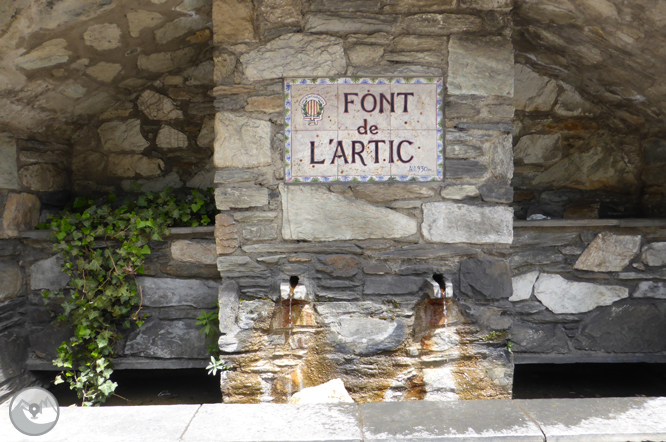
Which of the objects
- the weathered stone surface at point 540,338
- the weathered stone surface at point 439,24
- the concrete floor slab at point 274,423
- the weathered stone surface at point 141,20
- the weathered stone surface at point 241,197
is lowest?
the weathered stone surface at point 540,338

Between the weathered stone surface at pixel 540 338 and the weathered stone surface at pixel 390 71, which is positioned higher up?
the weathered stone surface at pixel 390 71

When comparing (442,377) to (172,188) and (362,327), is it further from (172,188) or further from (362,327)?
(172,188)

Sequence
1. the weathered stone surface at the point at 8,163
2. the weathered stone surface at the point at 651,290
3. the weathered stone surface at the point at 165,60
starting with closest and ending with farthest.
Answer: the weathered stone surface at the point at 8,163
the weathered stone surface at the point at 651,290
the weathered stone surface at the point at 165,60

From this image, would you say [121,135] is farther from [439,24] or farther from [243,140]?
[439,24]

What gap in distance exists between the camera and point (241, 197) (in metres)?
2.19

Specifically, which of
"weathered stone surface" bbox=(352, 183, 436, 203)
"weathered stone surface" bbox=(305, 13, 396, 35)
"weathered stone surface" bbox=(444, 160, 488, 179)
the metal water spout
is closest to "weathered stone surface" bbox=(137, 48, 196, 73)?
"weathered stone surface" bbox=(305, 13, 396, 35)

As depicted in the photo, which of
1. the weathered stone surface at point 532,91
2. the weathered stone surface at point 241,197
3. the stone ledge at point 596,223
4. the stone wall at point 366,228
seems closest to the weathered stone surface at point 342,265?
the stone wall at point 366,228

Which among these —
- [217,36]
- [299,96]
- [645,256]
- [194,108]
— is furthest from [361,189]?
[645,256]

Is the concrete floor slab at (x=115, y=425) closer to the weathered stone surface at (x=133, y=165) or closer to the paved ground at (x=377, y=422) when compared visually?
the paved ground at (x=377, y=422)

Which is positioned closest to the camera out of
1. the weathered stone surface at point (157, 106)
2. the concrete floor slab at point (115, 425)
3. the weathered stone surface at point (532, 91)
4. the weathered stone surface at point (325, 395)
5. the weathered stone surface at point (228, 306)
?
the concrete floor slab at point (115, 425)

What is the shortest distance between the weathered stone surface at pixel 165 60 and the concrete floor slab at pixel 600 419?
9.14 feet

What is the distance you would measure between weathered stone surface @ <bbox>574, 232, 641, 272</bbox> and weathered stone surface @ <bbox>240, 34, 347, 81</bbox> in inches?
75.9

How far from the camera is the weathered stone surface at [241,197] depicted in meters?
2.19

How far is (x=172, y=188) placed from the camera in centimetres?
321
